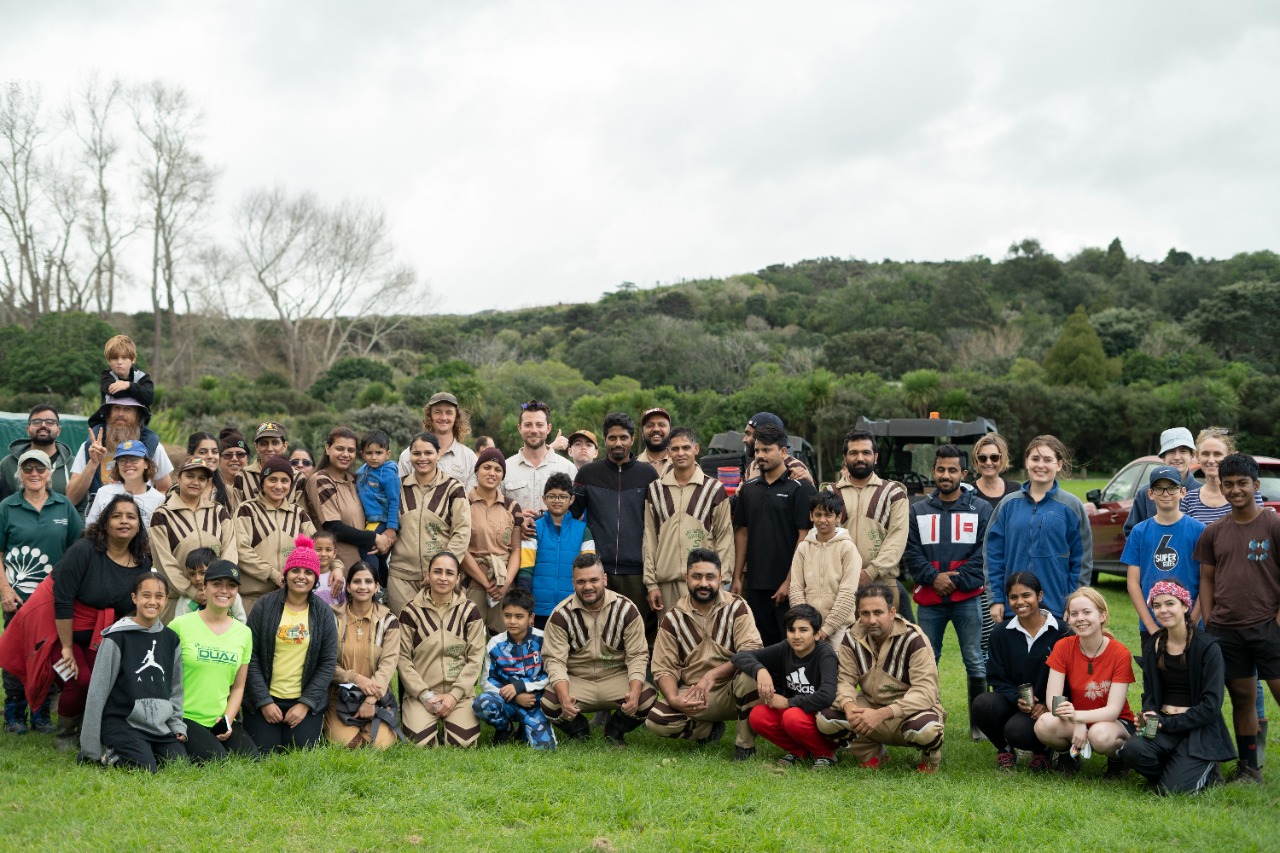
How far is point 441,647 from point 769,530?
7.26 feet

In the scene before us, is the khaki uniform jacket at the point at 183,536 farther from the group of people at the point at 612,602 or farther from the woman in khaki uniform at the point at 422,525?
the woman in khaki uniform at the point at 422,525

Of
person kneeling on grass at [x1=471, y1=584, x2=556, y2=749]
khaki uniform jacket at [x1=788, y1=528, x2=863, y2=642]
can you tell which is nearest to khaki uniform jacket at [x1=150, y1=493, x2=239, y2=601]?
person kneeling on grass at [x1=471, y1=584, x2=556, y2=749]

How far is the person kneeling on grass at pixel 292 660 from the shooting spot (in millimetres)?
6051

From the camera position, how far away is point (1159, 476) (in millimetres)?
6441

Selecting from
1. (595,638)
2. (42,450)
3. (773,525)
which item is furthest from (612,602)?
(42,450)

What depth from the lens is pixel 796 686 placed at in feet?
20.3

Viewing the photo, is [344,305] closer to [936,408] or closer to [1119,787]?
[936,408]

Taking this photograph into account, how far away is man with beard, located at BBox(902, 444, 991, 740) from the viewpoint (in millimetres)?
6738

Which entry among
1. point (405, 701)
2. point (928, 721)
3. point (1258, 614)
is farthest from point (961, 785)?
point (405, 701)

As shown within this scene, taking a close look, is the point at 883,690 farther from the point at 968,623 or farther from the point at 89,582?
the point at 89,582

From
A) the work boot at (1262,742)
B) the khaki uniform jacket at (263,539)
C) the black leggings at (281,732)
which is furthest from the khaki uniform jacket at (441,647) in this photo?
the work boot at (1262,742)

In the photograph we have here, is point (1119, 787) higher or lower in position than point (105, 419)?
lower

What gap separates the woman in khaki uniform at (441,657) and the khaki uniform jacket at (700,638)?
1.16m

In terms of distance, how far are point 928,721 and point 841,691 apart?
51 cm
